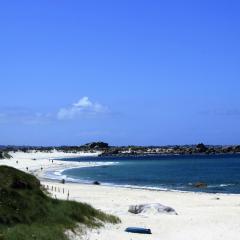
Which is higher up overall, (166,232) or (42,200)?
(42,200)

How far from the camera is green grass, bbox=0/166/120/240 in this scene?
725 inches

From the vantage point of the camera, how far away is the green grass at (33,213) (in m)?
18.4

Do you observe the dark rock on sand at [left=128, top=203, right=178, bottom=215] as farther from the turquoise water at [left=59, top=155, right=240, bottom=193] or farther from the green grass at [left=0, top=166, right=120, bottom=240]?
the turquoise water at [left=59, top=155, right=240, bottom=193]

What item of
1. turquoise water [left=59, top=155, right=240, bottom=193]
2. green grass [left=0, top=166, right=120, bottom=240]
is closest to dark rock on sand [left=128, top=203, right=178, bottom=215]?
green grass [left=0, top=166, right=120, bottom=240]

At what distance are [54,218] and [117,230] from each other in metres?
2.66

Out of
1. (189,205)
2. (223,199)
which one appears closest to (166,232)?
(189,205)

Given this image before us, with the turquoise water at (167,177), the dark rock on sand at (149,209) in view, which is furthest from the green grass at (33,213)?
the turquoise water at (167,177)

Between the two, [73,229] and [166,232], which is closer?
[73,229]

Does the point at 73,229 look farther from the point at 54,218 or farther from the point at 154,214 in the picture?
the point at 154,214

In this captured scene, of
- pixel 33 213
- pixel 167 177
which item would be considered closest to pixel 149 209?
pixel 33 213

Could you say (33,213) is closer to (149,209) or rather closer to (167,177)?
(149,209)

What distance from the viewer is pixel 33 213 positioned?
20516mm

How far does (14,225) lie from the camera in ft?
62.2

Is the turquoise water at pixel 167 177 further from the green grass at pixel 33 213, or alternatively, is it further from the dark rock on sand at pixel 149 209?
the green grass at pixel 33 213
